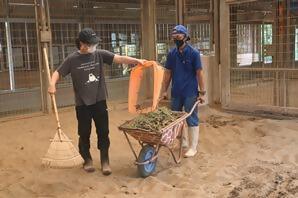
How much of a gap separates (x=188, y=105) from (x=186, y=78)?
321 mm

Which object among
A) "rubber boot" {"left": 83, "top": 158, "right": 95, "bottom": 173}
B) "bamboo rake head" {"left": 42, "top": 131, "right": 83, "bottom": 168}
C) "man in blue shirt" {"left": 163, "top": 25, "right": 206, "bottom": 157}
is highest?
"man in blue shirt" {"left": 163, "top": 25, "right": 206, "bottom": 157}

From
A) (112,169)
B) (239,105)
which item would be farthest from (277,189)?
(239,105)

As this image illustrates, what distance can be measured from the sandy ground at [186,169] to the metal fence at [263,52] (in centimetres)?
100

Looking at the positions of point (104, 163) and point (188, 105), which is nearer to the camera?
point (104, 163)

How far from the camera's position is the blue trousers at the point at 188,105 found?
500 centimetres

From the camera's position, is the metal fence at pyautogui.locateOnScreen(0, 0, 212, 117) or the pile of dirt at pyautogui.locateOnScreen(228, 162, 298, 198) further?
the metal fence at pyautogui.locateOnScreen(0, 0, 212, 117)

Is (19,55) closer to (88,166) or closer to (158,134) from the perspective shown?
(88,166)

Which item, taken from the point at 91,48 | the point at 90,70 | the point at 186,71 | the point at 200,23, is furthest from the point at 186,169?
the point at 200,23

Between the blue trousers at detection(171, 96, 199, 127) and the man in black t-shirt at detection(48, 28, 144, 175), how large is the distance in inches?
34.0

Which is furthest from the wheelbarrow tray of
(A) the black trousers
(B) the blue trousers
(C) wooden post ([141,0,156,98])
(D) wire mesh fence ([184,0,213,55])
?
(C) wooden post ([141,0,156,98])

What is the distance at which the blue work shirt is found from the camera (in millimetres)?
4898

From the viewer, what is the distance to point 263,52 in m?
7.64

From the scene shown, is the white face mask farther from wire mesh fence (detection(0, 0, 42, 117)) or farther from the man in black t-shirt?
wire mesh fence (detection(0, 0, 42, 117))

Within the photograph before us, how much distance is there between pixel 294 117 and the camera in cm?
668
